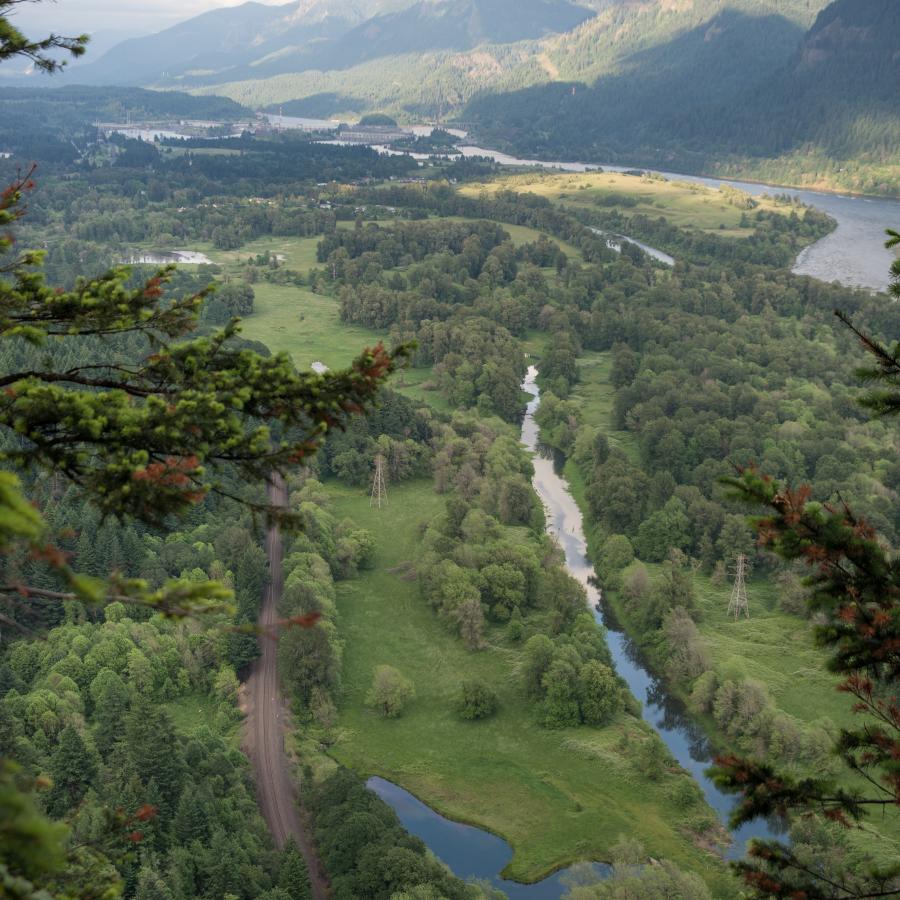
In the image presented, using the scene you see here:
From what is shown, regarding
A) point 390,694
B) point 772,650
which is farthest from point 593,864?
point 772,650

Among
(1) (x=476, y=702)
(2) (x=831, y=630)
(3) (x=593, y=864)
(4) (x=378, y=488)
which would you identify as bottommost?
(3) (x=593, y=864)

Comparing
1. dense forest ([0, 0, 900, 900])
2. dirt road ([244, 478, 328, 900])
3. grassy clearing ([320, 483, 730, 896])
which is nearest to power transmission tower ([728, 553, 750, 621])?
dense forest ([0, 0, 900, 900])

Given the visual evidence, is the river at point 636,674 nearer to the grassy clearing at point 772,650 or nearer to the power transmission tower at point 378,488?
the grassy clearing at point 772,650

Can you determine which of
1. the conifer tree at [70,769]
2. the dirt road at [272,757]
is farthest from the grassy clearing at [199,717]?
the conifer tree at [70,769]

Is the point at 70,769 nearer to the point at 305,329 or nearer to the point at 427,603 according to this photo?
the point at 427,603

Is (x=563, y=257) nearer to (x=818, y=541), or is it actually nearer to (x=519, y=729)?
(x=519, y=729)

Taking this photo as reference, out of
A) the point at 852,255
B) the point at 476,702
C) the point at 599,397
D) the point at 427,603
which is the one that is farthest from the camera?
the point at 852,255
